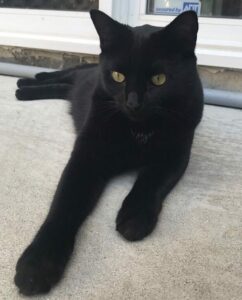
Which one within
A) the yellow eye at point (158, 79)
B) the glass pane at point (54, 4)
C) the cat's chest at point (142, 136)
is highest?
the yellow eye at point (158, 79)

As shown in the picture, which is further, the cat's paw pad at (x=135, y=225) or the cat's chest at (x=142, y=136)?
the cat's chest at (x=142, y=136)

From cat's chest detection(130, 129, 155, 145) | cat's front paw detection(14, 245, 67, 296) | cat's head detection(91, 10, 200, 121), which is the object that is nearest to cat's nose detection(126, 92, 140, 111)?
cat's head detection(91, 10, 200, 121)

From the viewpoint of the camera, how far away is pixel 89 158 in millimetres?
992

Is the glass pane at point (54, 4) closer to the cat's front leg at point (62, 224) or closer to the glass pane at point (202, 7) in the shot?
the glass pane at point (202, 7)

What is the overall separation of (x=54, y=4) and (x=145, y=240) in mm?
1582

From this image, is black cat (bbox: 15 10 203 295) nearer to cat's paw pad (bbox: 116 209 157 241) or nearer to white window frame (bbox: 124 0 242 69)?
cat's paw pad (bbox: 116 209 157 241)

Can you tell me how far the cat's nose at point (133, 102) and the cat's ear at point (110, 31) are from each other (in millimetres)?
159

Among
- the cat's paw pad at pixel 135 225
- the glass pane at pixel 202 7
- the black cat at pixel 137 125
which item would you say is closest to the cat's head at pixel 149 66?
the black cat at pixel 137 125

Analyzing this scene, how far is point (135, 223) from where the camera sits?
818 mm

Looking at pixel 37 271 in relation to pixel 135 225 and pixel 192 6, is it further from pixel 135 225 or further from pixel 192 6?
pixel 192 6

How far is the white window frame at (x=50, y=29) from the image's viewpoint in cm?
191

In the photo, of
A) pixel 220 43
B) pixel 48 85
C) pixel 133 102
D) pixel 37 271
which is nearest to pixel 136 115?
pixel 133 102

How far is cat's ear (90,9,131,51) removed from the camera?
0.98 metres

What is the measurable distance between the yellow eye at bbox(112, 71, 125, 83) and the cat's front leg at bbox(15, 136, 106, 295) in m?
0.18
